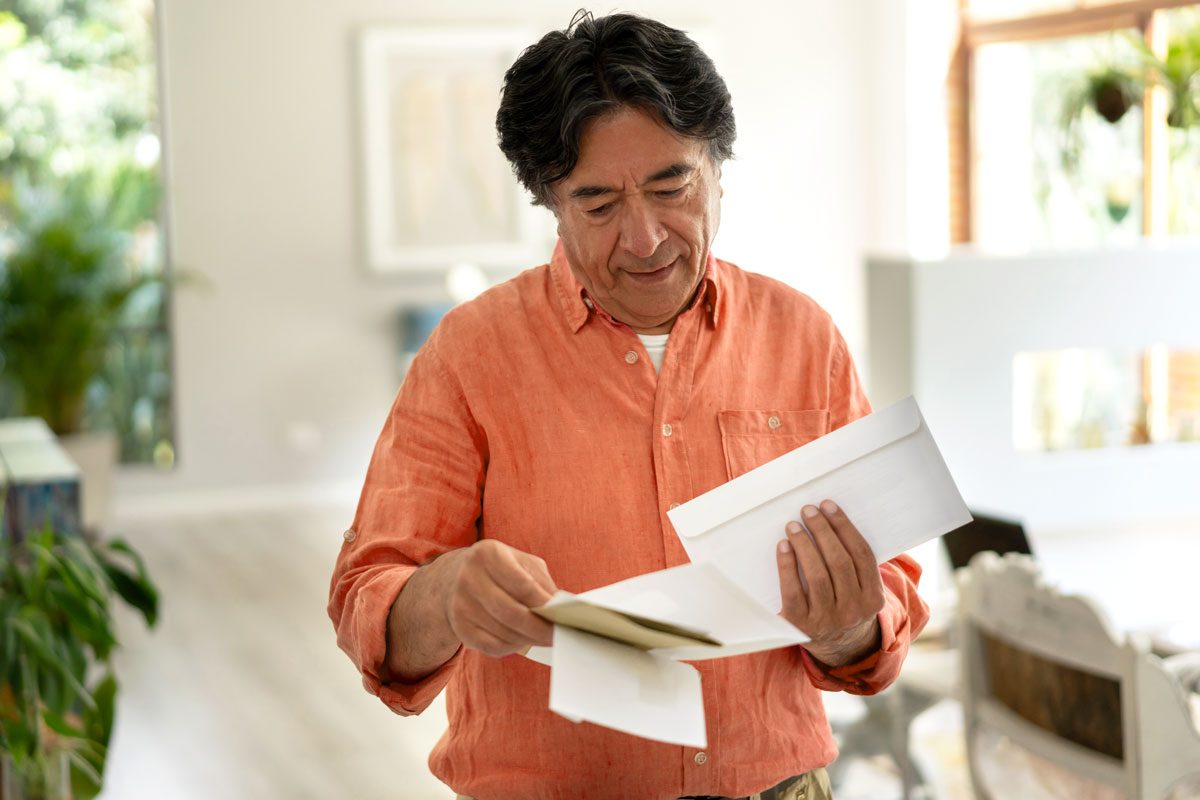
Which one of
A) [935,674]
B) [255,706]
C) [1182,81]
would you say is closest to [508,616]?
[935,674]

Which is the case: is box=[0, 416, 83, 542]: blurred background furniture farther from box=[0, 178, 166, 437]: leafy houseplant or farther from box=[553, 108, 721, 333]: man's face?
box=[0, 178, 166, 437]: leafy houseplant

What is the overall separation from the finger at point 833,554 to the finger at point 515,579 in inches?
9.1

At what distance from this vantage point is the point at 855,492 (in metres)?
1.15

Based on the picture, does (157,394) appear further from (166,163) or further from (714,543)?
(714,543)

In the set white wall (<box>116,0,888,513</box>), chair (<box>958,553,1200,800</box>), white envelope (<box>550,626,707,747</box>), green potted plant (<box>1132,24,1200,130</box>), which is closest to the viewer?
white envelope (<box>550,626,707,747</box>)

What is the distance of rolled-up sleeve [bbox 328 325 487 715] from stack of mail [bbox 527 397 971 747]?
0.44ft

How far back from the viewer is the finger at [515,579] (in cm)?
106

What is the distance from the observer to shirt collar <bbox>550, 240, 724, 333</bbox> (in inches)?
53.2

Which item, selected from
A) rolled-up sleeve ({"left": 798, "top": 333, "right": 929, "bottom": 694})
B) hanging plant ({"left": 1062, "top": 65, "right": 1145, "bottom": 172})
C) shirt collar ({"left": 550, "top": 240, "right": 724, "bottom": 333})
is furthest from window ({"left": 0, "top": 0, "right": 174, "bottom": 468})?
rolled-up sleeve ({"left": 798, "top": 333, "right": 929, "bottom": 694})

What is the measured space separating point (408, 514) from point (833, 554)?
376 millimetres

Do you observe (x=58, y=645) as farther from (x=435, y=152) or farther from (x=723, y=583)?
(x=435, y=152)

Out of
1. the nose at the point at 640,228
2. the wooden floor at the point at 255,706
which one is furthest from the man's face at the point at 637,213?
the wooden floor at the point at 255,706

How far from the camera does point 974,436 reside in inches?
184

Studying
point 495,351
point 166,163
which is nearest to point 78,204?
point 166,163
